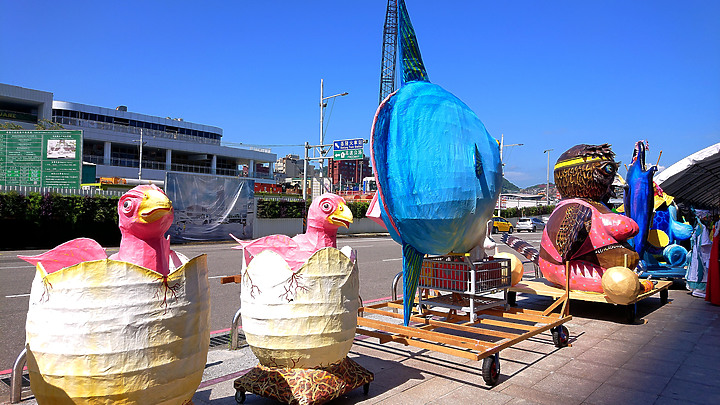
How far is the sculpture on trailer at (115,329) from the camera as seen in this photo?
2.50m

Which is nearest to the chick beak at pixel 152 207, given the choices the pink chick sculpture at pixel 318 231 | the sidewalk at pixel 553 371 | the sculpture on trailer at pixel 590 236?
the pink chick sculpture at pixel 318 231

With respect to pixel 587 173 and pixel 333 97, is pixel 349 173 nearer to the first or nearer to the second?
pixel 333 97

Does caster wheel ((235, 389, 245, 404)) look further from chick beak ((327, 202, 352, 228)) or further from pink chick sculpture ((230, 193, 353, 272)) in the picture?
chick beak ((327, 202, 352, 228))

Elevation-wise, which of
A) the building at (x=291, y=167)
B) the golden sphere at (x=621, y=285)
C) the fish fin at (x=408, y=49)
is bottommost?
the golden sphere at (x=621, y=285)

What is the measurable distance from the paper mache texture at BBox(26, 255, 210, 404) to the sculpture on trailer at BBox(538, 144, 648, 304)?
5.90 metres

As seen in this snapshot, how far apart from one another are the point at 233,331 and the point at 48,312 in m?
2.65

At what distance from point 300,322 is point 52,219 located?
56.1 feet

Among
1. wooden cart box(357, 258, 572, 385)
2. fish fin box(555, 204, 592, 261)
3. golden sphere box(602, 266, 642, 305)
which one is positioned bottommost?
wooden cart box(357, 258, 572, 385)

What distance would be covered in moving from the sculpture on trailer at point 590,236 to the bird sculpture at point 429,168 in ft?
9.53

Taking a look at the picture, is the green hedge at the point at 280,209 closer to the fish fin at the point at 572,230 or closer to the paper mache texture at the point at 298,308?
the fish fin at the point at 572,230

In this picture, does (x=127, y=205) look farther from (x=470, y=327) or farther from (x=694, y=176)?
(x=694, y=176)

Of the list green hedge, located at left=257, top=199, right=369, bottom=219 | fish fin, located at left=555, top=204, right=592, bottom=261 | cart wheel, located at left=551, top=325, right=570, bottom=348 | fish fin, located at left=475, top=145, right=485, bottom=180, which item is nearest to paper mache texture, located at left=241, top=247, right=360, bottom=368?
fish fin, located at left=475, top=145, right=485, bottom=180

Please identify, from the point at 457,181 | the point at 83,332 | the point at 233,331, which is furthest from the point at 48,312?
the point at 457,181

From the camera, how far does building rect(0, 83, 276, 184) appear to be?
37.6 meters
